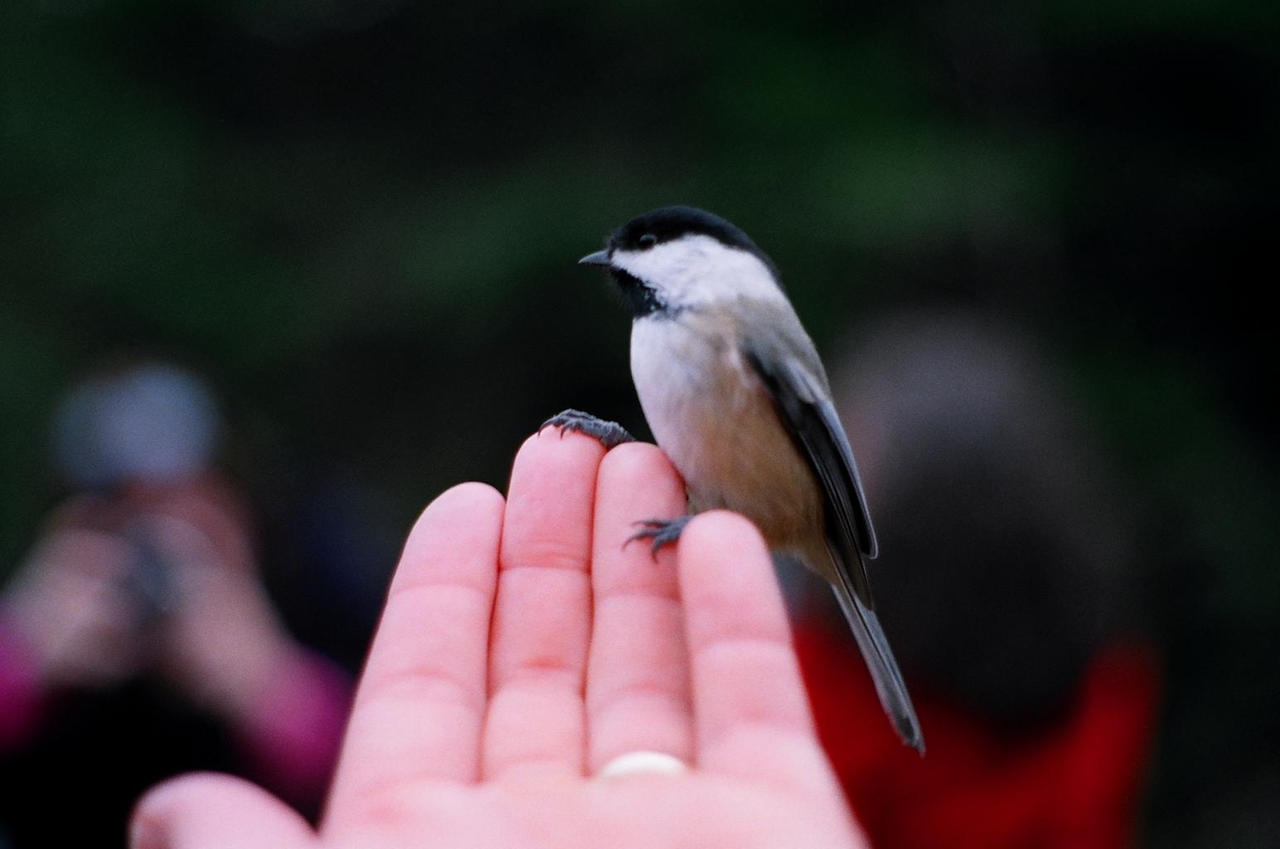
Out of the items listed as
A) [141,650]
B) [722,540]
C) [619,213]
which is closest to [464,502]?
[722,540]

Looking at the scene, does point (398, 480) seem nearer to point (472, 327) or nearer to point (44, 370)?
point (472, 327)

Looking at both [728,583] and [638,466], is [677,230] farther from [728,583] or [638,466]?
[728,583]

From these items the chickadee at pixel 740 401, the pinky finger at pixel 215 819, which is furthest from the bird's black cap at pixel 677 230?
the pinky finger at pixel 215 819

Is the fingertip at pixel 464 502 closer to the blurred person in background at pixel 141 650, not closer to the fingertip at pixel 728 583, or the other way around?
the fingertip at pixel 728 583

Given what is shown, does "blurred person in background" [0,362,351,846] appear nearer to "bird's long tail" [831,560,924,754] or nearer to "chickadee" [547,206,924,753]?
"chickadee" [547,206,924,753]

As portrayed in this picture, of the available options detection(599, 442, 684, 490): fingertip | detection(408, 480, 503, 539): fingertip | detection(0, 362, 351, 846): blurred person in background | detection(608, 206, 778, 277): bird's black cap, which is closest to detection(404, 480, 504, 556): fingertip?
detection(408, 480, 503, 539): fingertip
